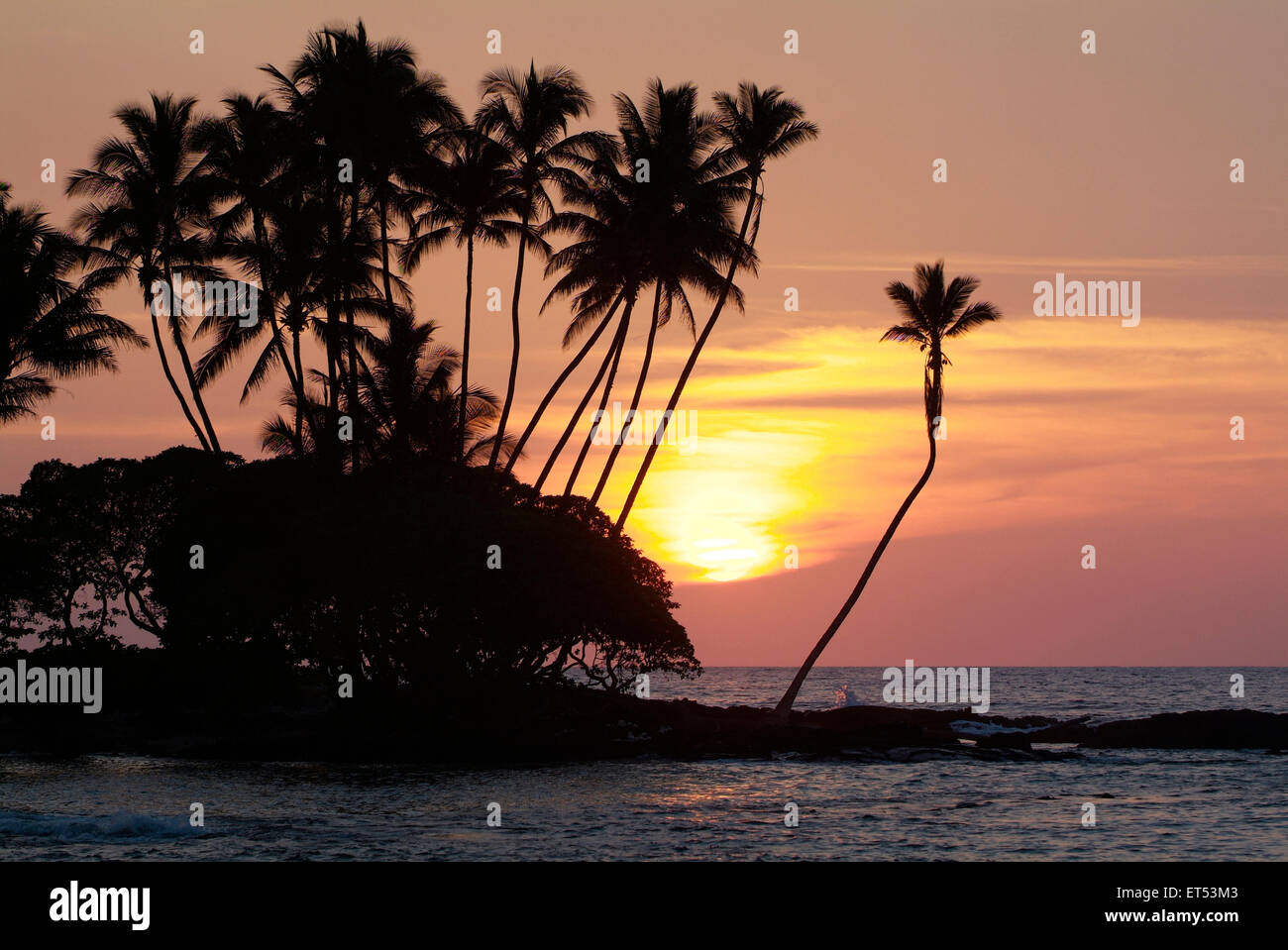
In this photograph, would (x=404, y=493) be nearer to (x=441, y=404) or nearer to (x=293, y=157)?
(x=441, y=404)

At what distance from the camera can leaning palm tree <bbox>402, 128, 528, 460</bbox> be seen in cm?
4138

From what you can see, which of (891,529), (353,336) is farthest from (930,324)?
(353,336)

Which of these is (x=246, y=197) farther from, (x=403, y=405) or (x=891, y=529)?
(x=891, y=529)

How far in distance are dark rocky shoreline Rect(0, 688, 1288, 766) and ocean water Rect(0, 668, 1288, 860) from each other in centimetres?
219

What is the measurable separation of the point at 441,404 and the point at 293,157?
376 inches

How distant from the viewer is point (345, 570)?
35.8 metres

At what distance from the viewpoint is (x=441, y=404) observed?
4459 cm

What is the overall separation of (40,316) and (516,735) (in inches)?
834
